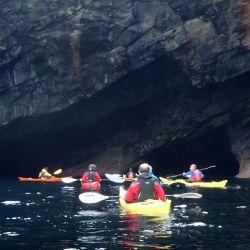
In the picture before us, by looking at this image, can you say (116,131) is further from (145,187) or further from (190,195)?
(145,187)

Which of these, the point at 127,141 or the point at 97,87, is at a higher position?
the point at 97,87

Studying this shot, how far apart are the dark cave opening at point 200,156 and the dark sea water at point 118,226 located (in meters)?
20.2

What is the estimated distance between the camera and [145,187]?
17797 millimetres

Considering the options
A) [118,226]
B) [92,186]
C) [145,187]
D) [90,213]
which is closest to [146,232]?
[118,226]

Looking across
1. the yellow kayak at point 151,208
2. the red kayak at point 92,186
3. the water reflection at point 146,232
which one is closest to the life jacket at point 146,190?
the yellow kayak at point 151,208

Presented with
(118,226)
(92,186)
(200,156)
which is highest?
(200,156)

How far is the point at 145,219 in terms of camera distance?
16.6 metres

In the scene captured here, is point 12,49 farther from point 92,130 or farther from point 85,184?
point 85,184

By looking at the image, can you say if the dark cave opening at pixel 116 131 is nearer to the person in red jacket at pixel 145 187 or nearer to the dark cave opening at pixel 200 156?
the dark cave opening at pixel 200 156

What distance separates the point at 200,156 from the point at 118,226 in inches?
1201

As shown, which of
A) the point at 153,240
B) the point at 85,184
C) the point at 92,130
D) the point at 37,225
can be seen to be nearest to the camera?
the point at 153,240

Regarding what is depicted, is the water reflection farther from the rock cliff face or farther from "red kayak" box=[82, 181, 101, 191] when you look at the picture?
the rock cliff face

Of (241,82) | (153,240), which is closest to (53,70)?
(241,82)

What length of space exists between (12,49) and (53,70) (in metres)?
3.20
